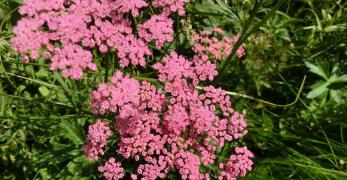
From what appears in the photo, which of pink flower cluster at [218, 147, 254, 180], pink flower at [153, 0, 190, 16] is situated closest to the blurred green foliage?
pink flower at [153, 0, 190, 16]

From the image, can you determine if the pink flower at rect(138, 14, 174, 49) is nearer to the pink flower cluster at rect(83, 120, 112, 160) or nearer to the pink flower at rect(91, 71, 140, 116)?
the pink flower at rect(91, 71, 140, 116)

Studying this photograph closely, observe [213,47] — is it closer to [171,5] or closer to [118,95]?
[171,5]

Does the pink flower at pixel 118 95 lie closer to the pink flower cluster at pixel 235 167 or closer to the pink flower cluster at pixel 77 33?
the pink flower cluster at pixel 77 33

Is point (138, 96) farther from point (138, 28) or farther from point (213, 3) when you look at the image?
point (213, 3)

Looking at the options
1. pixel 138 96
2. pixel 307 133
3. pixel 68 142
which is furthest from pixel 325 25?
pixel 68 142

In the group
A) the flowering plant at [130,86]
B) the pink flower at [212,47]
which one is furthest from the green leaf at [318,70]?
the flowering plant at [130,86]
